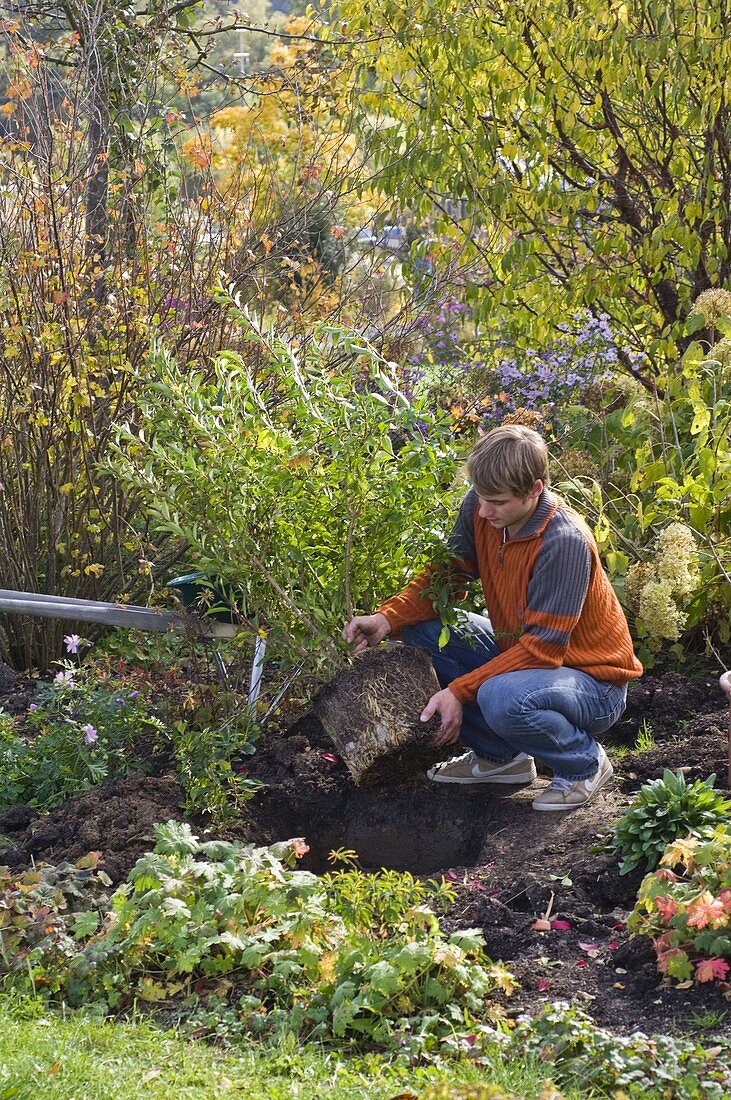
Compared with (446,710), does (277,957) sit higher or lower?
lower

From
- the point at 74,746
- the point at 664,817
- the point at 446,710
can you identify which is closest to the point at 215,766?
the point at 74,746

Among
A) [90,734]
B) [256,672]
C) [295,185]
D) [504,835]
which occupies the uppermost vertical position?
[295,185]

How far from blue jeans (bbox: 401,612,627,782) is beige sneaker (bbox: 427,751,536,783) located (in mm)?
26

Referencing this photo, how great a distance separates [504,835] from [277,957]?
1.07 metres

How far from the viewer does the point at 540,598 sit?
353 cm

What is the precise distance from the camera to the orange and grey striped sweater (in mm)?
3523

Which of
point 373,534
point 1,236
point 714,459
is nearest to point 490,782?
point 373,534

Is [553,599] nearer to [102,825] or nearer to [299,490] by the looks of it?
[299,490]

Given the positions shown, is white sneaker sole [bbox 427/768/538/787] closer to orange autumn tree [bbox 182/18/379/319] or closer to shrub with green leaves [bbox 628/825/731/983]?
shrub with green leaves [bbox 628/825/731/983]

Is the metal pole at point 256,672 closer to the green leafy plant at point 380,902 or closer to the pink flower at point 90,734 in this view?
the pink flower at point 90,734

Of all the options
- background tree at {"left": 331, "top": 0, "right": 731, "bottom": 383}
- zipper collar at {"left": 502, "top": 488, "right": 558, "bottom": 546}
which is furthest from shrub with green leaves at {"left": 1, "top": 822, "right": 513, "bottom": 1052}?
background tree at {"left": 331, "top": 0, "right": 731, "bottom": 383}

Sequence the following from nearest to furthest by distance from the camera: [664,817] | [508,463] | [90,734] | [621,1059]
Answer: [621,1059] → [664,817] → [508,463] → [90,734]

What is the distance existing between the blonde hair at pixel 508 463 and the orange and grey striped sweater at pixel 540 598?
0.58 feet

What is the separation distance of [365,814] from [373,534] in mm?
910
